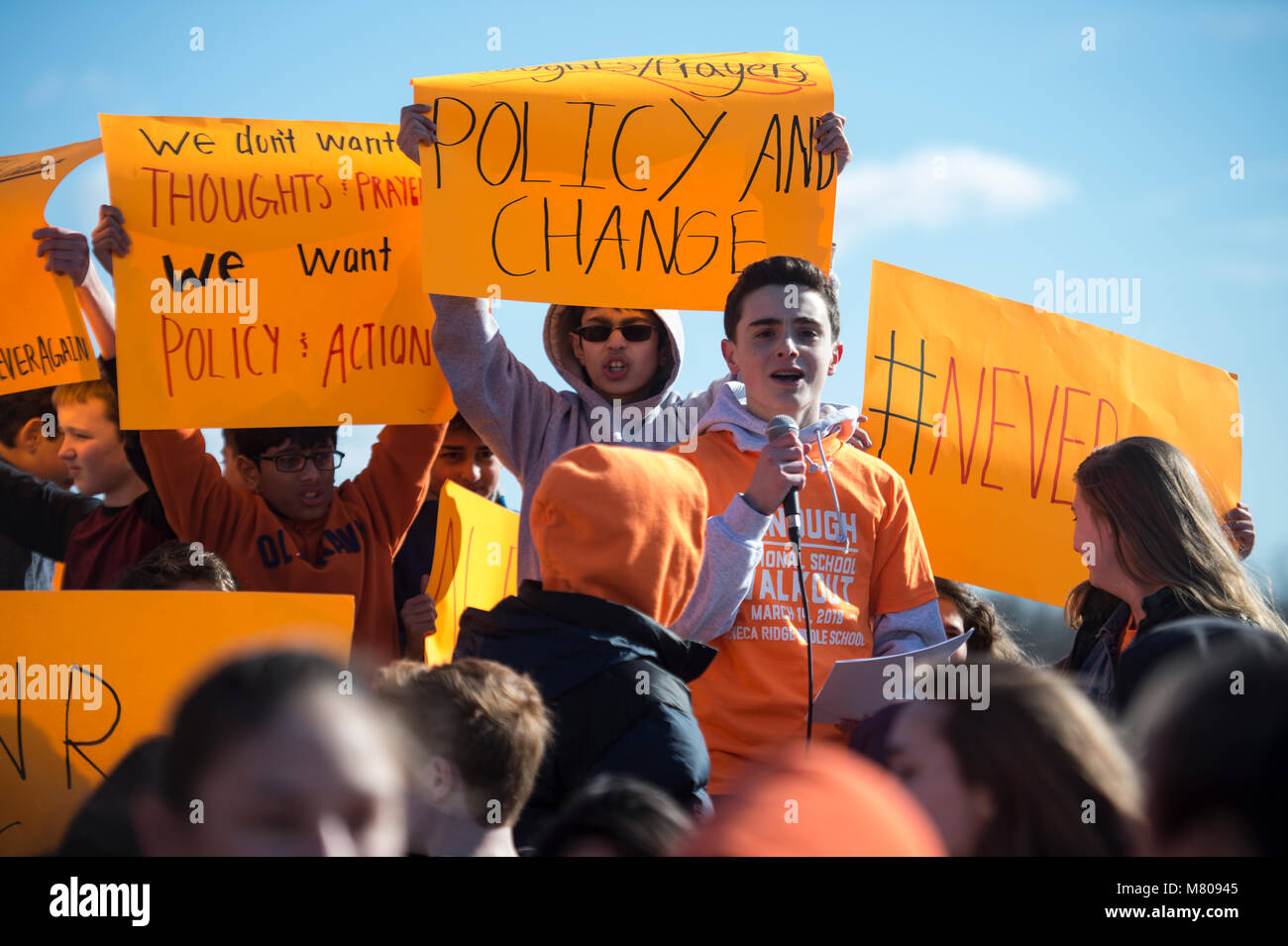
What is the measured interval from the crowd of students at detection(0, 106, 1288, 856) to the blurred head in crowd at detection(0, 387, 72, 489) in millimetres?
12

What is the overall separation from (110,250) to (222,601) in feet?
5.31

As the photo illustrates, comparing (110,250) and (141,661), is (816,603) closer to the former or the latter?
(141,661)

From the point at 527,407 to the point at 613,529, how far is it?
163cm

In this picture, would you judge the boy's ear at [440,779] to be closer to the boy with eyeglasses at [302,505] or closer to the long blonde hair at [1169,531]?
the boy with eyeglasses at [302,505]

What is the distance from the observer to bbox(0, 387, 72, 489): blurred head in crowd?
5.11m

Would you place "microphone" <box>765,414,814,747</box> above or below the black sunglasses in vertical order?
below

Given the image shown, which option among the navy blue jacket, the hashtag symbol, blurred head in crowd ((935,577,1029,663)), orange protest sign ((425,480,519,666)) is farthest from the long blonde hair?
orange protest sign ((425,480,519,666))

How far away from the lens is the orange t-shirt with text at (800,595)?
11.5 feet

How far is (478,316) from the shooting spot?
438cm

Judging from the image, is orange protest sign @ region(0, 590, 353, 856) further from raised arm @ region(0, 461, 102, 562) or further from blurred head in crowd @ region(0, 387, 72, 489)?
blurred head in crowd @ region(0, 387, 72, 489)

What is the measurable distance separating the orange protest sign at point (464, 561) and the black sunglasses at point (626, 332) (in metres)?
0.81

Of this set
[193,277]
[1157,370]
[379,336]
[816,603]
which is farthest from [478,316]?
[1157,370]

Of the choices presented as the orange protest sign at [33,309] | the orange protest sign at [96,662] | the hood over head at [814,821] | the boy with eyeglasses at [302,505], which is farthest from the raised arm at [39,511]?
the hood over head at [814,821]

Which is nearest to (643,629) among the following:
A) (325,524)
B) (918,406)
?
(325,524)
